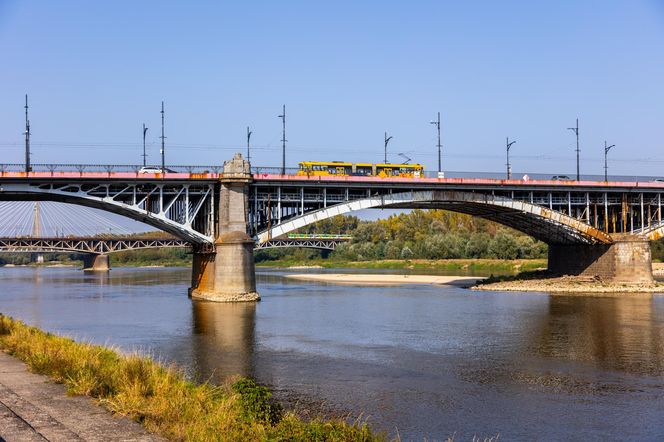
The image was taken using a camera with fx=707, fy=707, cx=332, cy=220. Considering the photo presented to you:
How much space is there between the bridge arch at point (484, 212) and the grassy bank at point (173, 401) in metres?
47.2

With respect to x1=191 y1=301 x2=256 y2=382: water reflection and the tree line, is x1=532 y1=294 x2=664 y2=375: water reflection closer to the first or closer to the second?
x1=191 y1=301 x2=256 y2=382: water reflection

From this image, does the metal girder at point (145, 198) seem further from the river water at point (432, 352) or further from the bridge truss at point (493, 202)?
the river water at point (432, 352)

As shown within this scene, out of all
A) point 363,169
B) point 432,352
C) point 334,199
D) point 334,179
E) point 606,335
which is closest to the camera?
point 432,352

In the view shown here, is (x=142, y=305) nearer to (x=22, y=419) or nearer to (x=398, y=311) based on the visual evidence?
(x=398, y=311)

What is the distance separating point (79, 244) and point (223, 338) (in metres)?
123

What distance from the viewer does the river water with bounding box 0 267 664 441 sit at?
24656mm

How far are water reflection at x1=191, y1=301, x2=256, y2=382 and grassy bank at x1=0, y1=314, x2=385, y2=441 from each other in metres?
6.89

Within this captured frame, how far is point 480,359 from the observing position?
119 ft

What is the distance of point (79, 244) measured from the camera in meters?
156

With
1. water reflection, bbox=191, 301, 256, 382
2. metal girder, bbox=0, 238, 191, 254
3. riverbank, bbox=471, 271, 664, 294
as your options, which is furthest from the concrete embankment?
metal girder, bbox=0, 238, 191, 254

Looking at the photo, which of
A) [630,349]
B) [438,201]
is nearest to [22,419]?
[630,349]

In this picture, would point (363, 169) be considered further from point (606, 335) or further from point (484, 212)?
point (606, 335)

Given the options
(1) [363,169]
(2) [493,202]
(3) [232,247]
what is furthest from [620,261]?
(3) [232,247]

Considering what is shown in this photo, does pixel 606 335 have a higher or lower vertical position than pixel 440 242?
lower
